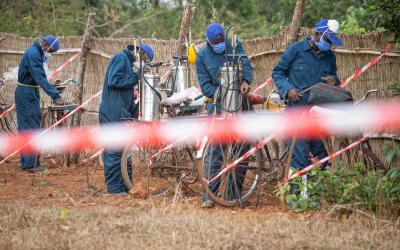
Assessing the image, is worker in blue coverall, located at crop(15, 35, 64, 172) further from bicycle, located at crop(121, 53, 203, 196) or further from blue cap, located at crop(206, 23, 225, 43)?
blue cap, located at crop(206, 23, 225, 43)

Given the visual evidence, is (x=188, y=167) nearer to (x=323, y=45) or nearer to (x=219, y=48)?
(x=219, y=48)

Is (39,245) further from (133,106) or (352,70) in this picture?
(352,70)

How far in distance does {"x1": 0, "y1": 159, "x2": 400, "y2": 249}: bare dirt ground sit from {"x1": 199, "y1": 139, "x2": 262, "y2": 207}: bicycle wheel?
149mm

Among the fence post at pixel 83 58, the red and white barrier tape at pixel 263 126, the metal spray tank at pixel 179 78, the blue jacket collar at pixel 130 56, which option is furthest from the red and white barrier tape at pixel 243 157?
the fence post at pixel 83 58

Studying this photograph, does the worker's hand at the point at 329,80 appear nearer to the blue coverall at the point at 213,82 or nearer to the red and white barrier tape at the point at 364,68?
the blue coverall at the point at 213,82

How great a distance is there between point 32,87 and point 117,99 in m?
3.07

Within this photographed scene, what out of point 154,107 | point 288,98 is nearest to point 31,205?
point 154,107

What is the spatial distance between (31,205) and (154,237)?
9.10ft

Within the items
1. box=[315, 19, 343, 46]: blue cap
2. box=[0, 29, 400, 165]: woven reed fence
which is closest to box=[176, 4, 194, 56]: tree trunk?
box=[0, 29, 400, 165]: woven reed fence

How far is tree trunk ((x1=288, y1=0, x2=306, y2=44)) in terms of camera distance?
Answer: 10484 mm

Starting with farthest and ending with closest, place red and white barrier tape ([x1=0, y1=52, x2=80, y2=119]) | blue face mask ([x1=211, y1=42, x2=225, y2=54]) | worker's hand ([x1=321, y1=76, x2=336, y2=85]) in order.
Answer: red and white barrier tape ([x1=0, y1=52, x2=80, y2=119]), blue face mask ([x1=211, y1=42, x2=225, y2=54]), worker's hand ([x1=321, y1=76, x2=336, y2=85])

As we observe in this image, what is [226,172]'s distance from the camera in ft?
27.9

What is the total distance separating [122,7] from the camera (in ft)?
73.4

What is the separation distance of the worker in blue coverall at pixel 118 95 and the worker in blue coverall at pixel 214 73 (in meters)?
1.11
